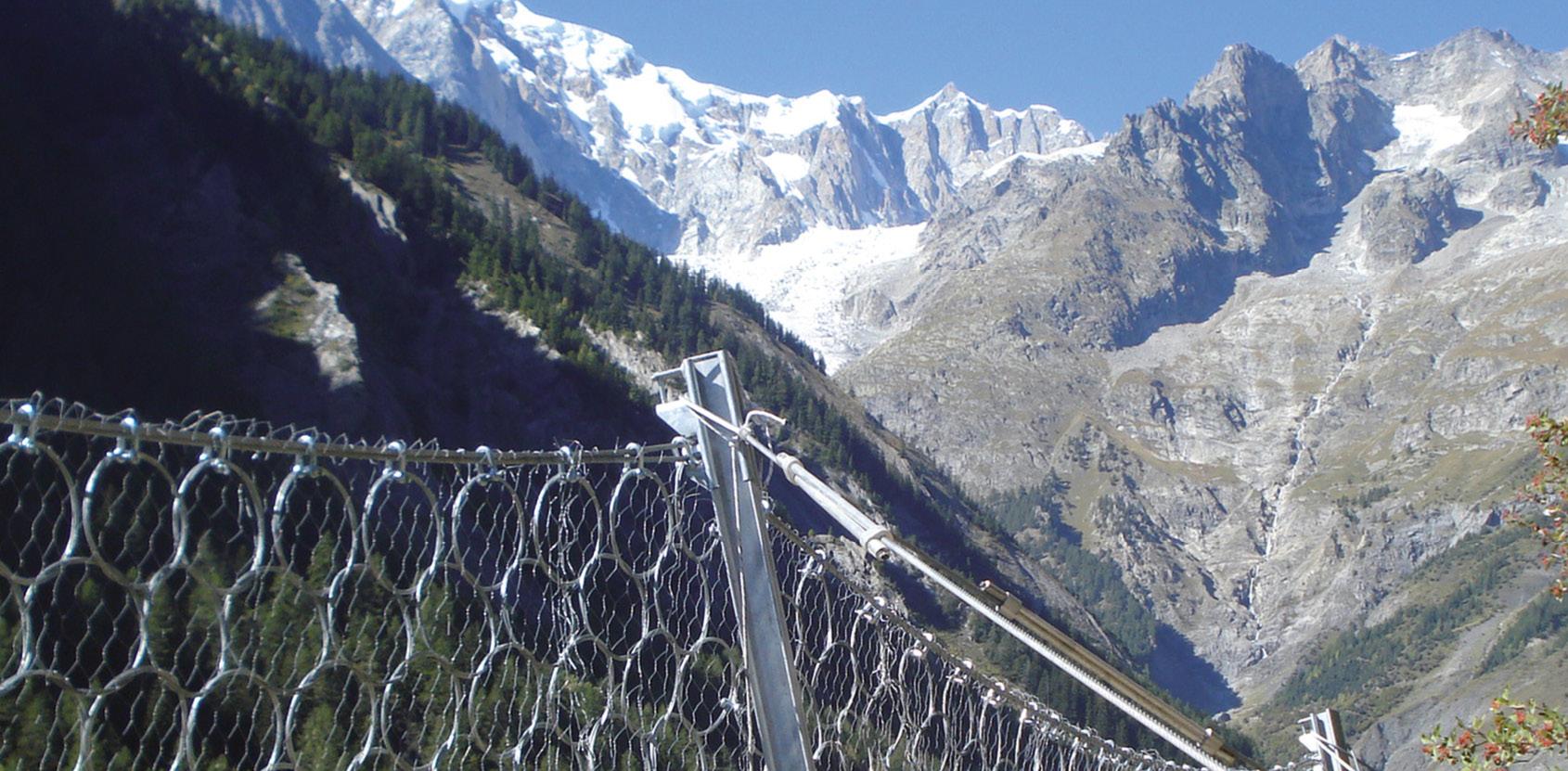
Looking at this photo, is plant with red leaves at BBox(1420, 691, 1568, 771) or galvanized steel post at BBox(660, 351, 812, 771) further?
plant with red leaves at BBox(1420, 691, 1568, 771)

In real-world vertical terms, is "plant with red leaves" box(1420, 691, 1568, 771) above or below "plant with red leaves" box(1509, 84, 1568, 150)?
below

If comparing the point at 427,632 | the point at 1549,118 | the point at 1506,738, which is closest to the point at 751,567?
the point at 427,632

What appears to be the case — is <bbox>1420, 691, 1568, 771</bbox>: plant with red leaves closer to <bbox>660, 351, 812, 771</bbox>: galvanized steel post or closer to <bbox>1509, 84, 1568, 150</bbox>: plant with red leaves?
<bbox>1509, 84, 1568, 150</bbox>: plant with red leaves

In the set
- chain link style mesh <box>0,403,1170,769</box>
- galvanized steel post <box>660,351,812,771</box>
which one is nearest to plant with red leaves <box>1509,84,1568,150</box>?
chain link style mesh <box>0,403,1170,769</box>

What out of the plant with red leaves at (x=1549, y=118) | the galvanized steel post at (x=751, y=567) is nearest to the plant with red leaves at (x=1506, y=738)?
the plant with red leaves at (x=1549, y=118)

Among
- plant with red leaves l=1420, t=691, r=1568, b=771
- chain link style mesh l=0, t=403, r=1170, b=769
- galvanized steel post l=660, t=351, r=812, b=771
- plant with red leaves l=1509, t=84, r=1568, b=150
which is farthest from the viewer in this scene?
plant with red leaves l=1509, t=84, r=1568, b=150

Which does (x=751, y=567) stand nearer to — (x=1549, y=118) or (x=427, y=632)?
(x=427, y=632)

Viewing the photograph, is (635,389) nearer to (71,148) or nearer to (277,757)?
(71,148)

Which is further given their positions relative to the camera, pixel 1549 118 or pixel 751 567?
pixel 1549 118

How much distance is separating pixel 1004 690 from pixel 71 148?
43857mm

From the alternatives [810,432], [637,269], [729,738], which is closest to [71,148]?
[729,738]

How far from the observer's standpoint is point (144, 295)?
3619 centimetres

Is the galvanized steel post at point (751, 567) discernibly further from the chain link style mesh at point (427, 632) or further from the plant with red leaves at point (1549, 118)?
the plant with red leaves at point (1549, 118)

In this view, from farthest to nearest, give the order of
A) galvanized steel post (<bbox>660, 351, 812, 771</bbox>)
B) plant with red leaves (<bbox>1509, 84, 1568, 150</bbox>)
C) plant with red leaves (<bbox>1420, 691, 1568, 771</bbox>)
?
plant with red leaves (<bbox>1509, 84, 1568, 150</bbox>)
plant with red leaves (<bbox>1420, 691, 1568, 771</bbox>)
galvanized steel post (<bbox>660, 351, 812, 771</bbox>)
